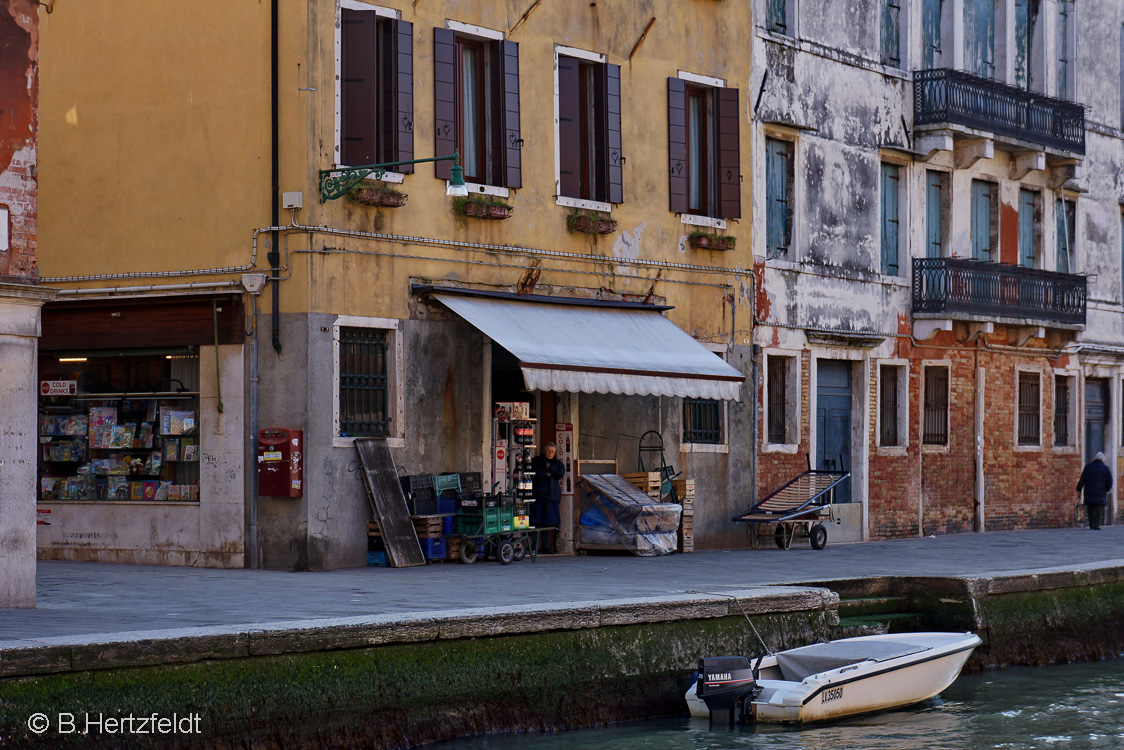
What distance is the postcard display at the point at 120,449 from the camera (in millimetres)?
18141

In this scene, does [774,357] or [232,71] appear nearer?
[232,71]

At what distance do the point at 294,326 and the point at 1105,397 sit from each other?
18.5 meters

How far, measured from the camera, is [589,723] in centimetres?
1267

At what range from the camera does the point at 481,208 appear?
1898 centimetres

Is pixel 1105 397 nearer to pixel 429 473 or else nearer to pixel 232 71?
pixel 429 473

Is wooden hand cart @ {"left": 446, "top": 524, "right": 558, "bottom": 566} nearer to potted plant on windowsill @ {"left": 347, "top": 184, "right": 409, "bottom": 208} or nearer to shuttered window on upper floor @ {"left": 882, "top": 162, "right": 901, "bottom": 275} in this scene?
potted plant on windowsill @ {"left": 347, "top": 184, "right": 409, "bottom": 208}

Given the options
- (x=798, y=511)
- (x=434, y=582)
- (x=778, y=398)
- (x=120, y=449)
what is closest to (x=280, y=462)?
(x=120, y=449)

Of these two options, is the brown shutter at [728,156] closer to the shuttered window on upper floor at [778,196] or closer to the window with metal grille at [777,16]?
the shuttered window on upper floor at [778,196]

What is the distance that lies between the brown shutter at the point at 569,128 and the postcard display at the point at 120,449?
5115 mm

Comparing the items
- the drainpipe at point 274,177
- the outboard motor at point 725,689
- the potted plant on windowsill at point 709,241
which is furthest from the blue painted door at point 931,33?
the outboard motor at point 725,689

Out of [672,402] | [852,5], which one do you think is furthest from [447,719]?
[852,5]

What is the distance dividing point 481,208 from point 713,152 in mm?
4443

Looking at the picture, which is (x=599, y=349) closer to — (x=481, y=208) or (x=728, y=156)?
(x=481, y=208)

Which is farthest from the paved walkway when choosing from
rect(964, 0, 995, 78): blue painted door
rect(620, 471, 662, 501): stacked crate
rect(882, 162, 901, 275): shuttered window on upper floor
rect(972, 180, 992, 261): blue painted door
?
rect(964, 0, 995, 78): blue painted door
